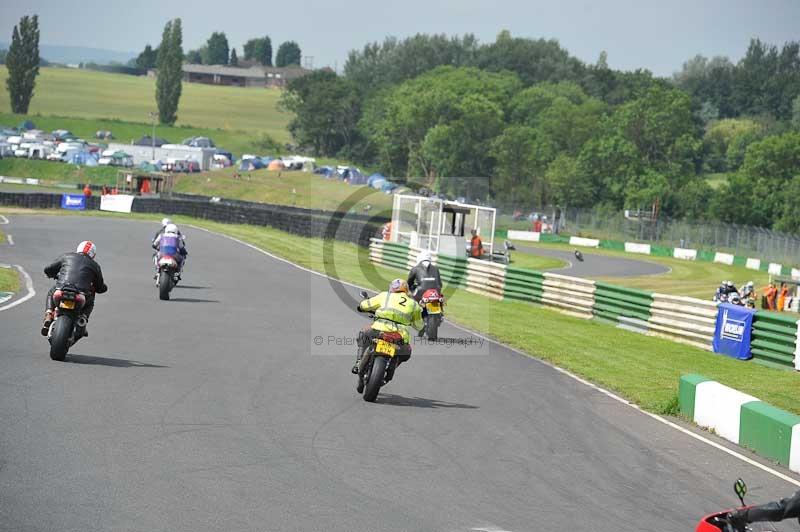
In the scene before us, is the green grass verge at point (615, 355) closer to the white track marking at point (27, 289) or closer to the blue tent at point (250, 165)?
the white track marking at point (27, 289)

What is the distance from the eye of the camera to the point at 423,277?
21531mm

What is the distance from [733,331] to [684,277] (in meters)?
33.8

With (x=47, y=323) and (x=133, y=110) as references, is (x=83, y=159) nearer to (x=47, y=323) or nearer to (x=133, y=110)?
(x=133, y=110)

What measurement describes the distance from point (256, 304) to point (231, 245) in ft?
66.4

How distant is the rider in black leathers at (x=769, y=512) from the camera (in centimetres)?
688

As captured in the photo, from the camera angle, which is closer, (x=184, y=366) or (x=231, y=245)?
(x=184, y=366)

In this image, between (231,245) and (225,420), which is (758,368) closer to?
Answer: (225,420)

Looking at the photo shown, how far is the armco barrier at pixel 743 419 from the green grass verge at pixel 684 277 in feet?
99.7

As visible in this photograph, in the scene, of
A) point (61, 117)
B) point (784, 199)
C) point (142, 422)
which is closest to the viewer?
point (142, 422)

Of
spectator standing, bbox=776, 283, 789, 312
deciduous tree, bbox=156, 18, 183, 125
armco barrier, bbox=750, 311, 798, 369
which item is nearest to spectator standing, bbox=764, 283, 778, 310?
spectator standing, bbox=776, 283, 789, 312

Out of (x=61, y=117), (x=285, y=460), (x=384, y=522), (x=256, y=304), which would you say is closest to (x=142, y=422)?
(x=285, y=460)

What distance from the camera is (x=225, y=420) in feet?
39.3

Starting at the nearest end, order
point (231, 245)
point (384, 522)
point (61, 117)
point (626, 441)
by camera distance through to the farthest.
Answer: point (384, 522), point (626, 441), point (231, 245), point (61, 117)

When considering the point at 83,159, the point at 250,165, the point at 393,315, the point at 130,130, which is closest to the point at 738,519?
the point at 393,315
